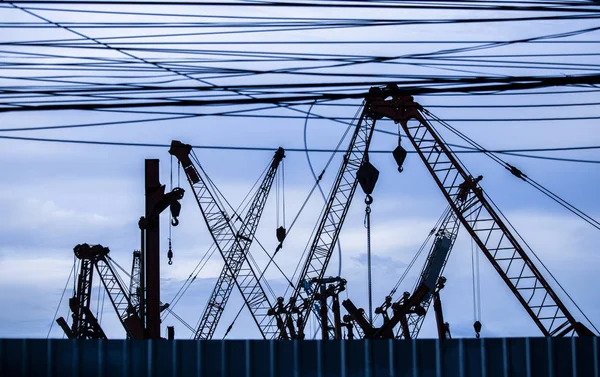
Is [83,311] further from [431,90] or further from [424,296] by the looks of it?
[431,90]

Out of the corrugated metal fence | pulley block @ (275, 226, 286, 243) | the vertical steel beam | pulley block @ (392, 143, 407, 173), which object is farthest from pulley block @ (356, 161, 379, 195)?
pulley block @ (275, 226, 286, 243)

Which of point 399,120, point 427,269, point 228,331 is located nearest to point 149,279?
point 399,120

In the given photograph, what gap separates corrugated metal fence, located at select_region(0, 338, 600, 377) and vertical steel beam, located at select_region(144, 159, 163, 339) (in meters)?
8.90

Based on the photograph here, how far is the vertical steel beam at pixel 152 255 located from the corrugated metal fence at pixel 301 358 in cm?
890

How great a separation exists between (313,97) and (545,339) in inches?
271

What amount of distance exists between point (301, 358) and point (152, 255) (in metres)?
10.5

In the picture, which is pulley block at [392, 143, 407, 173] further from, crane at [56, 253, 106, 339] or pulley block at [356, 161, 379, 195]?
crane at [56, 253, 106, 339]

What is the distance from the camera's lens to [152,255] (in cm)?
2786

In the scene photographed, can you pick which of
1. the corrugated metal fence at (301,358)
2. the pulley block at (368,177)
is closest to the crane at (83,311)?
the pulley block at (368,177)

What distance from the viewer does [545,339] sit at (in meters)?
18.6

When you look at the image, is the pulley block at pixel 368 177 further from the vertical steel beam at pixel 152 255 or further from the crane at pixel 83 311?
the crane at pixel 83 311

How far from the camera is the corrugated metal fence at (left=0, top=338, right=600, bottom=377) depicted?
1839 centimetres

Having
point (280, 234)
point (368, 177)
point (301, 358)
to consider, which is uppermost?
point (280, 234)

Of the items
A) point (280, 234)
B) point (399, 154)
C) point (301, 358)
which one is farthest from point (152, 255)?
point (280, 234)
